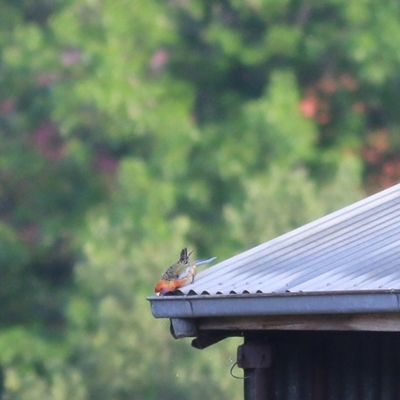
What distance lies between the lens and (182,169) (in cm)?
1766

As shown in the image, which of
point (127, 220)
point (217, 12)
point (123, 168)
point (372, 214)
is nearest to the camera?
point (372, 214)

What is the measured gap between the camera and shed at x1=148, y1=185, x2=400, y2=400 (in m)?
4.12

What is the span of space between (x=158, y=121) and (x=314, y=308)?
1404cm

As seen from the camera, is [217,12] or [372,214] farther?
[217,12]

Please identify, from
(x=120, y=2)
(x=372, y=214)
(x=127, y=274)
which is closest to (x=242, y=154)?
(x=120, y=2)

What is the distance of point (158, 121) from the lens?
18.0 metres

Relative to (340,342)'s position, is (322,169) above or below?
above

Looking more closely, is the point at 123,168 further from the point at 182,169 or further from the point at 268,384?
the point at 268,384

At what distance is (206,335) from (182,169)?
41.9 ft

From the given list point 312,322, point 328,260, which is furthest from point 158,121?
point 312,322

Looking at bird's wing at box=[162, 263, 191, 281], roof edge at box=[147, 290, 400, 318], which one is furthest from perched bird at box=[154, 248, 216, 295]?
roof edge at box=[147, 290, 400, 318]

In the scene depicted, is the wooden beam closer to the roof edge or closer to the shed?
the shed

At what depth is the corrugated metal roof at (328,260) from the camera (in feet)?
13.9

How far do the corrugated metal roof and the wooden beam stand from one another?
4.1 inches
